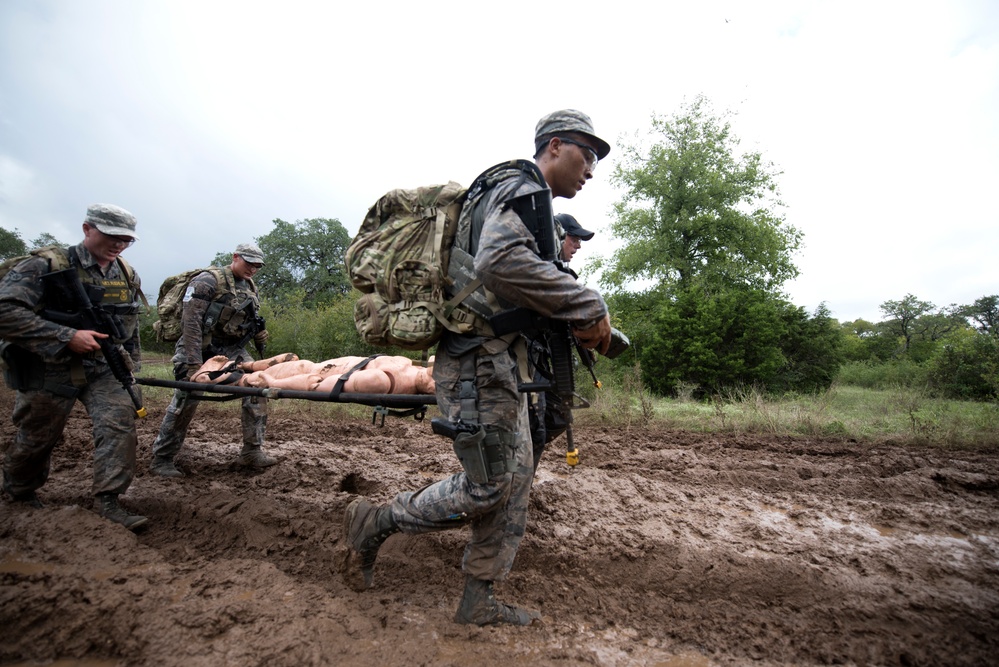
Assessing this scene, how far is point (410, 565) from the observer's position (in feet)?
9.48

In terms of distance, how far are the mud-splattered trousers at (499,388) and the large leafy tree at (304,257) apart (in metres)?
34.4

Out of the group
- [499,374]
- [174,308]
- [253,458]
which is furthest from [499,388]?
[174,308]

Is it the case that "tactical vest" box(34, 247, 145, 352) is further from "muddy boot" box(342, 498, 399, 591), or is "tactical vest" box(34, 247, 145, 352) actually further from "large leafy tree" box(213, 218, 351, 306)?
"large leafy tree" box(213, 218, 351, 306)

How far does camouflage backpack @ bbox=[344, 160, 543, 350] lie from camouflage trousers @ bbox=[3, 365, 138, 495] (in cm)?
226

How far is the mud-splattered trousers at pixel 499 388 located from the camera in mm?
2059

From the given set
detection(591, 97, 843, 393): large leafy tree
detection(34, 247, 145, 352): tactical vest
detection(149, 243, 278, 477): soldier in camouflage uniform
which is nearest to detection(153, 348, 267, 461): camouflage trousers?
detection(149, 243, 278, 477): soldier in camouflage uniform

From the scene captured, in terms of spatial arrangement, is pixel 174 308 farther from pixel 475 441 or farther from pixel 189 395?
pixel 475 441

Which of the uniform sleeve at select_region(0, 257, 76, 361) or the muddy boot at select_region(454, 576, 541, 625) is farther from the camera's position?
the uniform sleeve at select_region(0, 257, 76, 361)

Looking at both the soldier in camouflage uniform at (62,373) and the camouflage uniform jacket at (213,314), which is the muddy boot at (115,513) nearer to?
the soldier in camouflage uniform at (62,373)

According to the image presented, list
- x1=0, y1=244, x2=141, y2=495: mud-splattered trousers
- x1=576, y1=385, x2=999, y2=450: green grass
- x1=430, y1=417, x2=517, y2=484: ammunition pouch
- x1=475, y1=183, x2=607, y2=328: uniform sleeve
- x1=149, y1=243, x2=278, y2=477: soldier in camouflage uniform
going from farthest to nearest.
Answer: x1=576, y1=385, x2=999, y2=450: green grass
x1=149, y1=243, x2=278, y2=477: soldier in camouflage uniform
x1=0, y1=244, x2=141, y2=495: mud-splattered trousers
x1=430, y1=417, x2=517, y2=484: ammunition pouch
x1=475, y1=183, x2=607, y2=328: uniform sleeve

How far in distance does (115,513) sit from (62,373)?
0.99 m

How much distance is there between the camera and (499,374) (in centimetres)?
→ 223

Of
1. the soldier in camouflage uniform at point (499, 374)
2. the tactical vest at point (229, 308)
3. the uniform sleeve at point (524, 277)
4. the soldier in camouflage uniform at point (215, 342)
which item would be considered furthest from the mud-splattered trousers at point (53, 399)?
the uniform sleeve at point (524, 277)

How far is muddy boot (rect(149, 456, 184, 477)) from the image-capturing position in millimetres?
4477
